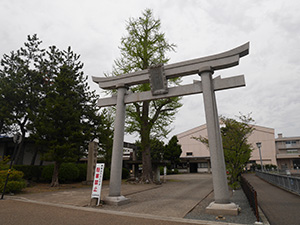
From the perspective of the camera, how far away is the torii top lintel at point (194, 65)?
7.60 m

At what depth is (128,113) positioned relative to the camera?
18359mm

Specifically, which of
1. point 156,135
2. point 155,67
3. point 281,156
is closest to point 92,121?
point 156,135

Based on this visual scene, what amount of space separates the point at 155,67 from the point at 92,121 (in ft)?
50.1

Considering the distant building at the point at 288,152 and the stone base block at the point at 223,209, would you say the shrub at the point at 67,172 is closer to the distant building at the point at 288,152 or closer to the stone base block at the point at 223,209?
the stone base block at the point at 223,209

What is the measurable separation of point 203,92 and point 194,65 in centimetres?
136

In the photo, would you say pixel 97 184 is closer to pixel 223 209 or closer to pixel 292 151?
pixel 223 209

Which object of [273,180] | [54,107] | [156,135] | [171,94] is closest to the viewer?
[171,94]

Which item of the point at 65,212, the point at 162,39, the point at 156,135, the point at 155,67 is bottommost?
the point at 65,212

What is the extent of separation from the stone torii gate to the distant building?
156 ft

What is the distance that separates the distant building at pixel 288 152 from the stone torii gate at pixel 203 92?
47605 millimetres

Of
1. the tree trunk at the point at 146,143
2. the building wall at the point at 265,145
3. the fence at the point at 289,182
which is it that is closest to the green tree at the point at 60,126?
the tree trunk at the point at 146,143

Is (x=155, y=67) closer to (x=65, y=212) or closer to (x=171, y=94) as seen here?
(x=171, y=94)

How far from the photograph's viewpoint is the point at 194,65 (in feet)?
27.2

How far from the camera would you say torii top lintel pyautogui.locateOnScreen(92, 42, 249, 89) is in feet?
24.9
